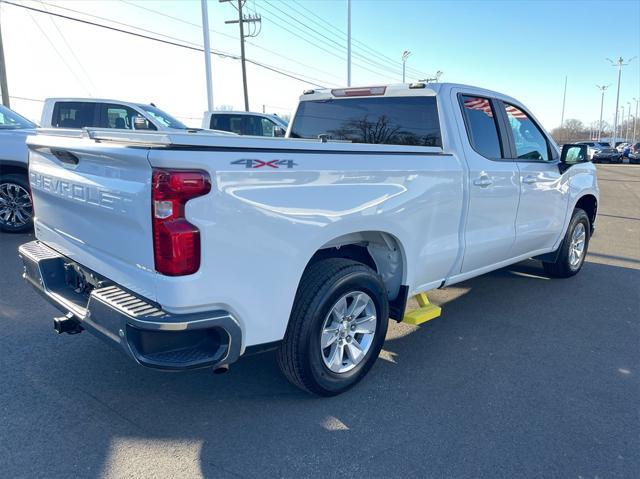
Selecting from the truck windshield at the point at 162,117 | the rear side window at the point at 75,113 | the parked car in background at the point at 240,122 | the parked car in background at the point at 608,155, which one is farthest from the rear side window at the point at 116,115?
the parked car in background at the point at 608,155

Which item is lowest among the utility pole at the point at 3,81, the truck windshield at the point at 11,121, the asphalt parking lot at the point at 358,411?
the asphalt parking lot at the point at 358,411

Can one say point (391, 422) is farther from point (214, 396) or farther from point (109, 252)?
point (109, 252)

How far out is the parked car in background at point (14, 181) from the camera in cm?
726

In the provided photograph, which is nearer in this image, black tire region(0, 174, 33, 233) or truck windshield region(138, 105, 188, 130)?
black tire region(0, 174, 33, 233)

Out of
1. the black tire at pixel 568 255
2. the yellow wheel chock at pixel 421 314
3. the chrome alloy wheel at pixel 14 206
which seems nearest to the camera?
the yellow wheel chock at pixel 421 314

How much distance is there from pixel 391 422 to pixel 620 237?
7.52m

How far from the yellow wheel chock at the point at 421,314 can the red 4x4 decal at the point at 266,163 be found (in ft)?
5.64

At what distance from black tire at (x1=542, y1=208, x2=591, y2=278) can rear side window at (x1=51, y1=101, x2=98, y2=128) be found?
8.20 m

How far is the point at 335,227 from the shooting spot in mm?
2873

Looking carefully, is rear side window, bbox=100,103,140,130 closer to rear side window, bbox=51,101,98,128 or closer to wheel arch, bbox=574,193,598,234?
rear side window, bbox=51,101,98,128

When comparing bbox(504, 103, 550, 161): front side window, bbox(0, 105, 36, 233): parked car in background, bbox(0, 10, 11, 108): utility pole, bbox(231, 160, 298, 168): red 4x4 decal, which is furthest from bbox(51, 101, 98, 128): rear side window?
bbox(0, 10, 11, 108): utility pole

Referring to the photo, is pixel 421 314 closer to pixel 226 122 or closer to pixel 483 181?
pixel 483 181

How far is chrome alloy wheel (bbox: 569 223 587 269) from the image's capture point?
231 inches

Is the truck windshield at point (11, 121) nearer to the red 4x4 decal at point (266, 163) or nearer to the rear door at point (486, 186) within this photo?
the red 4x4 decal at point (266, 163)
